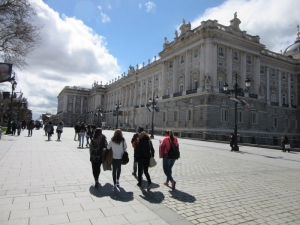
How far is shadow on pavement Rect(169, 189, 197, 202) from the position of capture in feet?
18.9

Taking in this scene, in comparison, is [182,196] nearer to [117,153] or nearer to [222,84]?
[117,153]

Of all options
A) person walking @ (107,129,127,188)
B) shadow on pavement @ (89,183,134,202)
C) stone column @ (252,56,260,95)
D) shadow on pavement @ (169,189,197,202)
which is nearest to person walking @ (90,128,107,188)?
person walking @ (107,129,127,188)

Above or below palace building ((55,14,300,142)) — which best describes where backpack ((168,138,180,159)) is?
below

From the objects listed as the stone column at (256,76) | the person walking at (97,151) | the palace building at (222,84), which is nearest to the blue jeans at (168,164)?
the person walking at (97,151)

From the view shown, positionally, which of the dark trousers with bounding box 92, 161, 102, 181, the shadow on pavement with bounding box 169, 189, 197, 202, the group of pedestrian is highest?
the group of pedestrian

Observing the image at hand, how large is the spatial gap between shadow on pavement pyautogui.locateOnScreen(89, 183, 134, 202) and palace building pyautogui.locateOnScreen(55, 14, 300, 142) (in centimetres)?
2527

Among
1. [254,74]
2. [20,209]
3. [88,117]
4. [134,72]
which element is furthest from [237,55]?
[88,117]

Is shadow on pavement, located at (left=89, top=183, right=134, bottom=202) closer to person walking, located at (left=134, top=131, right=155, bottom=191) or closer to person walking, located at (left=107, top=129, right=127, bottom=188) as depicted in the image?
person walking, located at (left=107, top=129, right=127, bottom=188)

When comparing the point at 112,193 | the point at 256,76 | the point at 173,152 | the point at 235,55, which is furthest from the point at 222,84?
the point at 112,193

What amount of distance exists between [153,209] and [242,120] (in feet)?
123

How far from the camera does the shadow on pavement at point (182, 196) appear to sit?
576 cm

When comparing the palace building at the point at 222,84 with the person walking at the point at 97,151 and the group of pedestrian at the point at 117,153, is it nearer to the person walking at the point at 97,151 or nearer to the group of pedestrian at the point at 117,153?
the group of pedestrian at the point at 117,153

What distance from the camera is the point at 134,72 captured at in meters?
72.8

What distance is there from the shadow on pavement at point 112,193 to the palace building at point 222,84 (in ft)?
82.9
